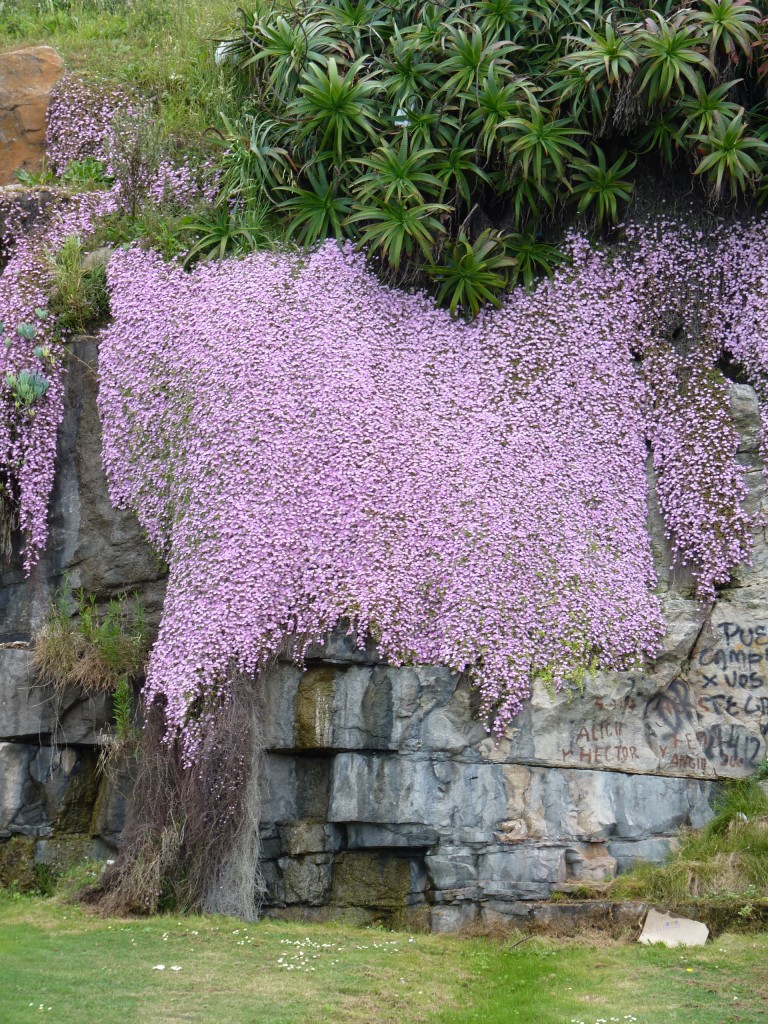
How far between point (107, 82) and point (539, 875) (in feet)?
40.4

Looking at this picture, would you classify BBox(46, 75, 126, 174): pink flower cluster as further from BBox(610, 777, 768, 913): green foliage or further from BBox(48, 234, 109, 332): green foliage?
BBox(610, 777, 768, 913): green foliage

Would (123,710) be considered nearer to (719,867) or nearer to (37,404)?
(37,404)

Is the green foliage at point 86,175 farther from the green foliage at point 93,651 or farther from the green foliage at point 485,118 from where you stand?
the green foliage at point 93,651

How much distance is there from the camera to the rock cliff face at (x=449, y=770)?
10680mm

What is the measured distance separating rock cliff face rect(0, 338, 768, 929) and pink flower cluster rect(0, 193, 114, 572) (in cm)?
167

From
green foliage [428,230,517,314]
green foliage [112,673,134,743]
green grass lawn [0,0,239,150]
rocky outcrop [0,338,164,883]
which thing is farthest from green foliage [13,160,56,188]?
green foliage [112,673,134,743]

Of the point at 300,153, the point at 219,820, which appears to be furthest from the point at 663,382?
the point at 219,820

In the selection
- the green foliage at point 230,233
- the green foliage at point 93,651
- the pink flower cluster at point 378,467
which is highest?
the green foliage at point 230,233

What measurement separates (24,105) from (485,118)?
23.7 ft

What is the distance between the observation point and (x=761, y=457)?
12.3m

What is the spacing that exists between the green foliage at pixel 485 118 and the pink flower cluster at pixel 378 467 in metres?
0.71

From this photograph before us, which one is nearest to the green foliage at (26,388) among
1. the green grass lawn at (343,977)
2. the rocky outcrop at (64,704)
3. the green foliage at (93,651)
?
the rocky outcrop at (64,704)

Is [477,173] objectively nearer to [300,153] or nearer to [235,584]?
[300,153]

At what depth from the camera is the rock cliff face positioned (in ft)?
35.0
